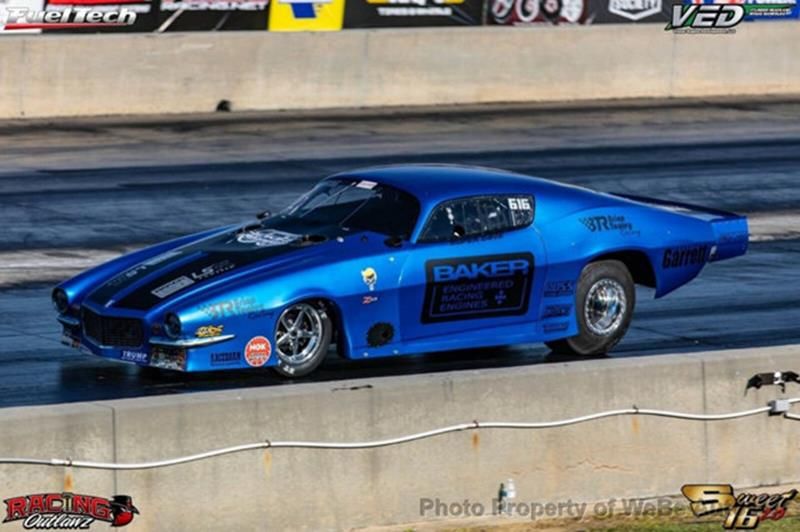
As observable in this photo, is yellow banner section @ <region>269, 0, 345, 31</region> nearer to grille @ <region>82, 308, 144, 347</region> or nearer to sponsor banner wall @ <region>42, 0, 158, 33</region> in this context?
sponsor banner wall @ <region>42, 0, 158, 33</region>

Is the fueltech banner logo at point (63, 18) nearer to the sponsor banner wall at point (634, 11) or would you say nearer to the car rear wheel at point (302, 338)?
the sponsor banner wall at point (634, 11)

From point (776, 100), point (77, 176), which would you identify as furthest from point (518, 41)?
point (77, 176)

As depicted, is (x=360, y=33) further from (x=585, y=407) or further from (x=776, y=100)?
(x=585, y=407)

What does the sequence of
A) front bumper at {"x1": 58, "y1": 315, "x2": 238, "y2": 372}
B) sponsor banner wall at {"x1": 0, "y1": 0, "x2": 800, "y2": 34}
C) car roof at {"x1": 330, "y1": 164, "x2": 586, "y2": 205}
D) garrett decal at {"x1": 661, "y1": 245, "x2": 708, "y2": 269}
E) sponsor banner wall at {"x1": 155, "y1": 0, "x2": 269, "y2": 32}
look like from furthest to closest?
1. sponsor banner wall at {"x1": 155, "y1": 0, "x2": 269, "y2": 32}
2. sponsor banner wall at {"x1": 0, "y1": 0, "x2": 800, "y2": 34}
3. garrett decal at {"x1": 661, "y1": 245, "x2": 708, "y2": 269}
4. car roof at {"x1": 330, "y1": 164, "x2": 586, "y2": 205}
5. front bumper at {"x1": 58, "y1": 315, "x2": 238, "y2": 372}

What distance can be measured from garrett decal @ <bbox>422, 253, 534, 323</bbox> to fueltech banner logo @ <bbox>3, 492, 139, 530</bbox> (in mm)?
3849

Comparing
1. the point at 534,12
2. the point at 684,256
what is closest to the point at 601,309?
the point at 684,256

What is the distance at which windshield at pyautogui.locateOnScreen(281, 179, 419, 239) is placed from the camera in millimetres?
12148

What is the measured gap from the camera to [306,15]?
27.1m

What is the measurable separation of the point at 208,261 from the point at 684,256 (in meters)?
3.74

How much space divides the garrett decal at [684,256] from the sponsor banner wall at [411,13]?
14.9m

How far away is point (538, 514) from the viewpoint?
9.59m

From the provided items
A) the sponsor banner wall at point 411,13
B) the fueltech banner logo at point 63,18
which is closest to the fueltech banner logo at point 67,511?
the fueltech banner logo at point 63,18

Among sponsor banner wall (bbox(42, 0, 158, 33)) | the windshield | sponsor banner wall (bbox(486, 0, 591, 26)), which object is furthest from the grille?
sponsor banner wall (bbox(486, 0, 591, 26))

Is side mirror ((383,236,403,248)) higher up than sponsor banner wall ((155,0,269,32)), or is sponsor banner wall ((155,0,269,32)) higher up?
sponsor banner wall ((155,0,269,32))
